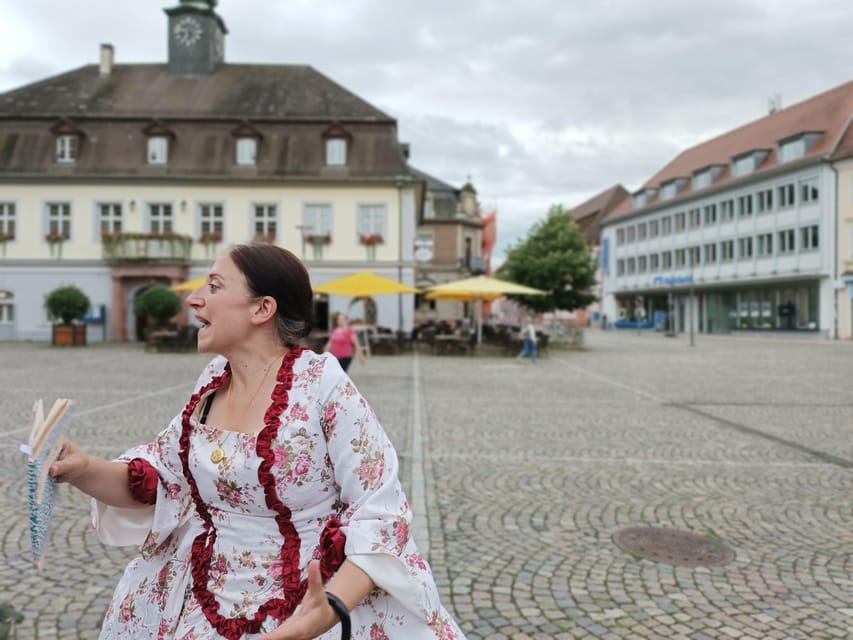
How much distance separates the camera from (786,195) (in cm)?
4384

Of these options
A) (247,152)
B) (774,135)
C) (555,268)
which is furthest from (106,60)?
(774,135)

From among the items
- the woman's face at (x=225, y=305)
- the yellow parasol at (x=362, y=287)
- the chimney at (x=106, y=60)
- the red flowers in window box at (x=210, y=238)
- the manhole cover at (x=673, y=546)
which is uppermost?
the chimney at (x=106, y=60)

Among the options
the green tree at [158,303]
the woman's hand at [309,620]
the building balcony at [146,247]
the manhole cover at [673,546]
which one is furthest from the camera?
the building balcony at [146,247]

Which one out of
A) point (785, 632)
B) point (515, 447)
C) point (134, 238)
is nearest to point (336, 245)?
point (134, 238)

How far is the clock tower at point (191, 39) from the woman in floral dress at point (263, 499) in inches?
1436

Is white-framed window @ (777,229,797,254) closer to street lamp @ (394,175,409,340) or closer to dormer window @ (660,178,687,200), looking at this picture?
dormer window @ (660,178,687,200)

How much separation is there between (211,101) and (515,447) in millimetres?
29433

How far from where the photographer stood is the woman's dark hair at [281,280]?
1.85m

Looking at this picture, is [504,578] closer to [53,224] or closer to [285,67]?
[53,224]

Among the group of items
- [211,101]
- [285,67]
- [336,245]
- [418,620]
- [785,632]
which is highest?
[285,67]

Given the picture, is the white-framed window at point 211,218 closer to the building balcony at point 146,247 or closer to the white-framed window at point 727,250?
the building balcony at point 146,247

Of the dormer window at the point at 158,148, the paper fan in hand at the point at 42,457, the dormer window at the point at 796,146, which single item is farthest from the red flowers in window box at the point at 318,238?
the paper fan in hand at the point at 42,457

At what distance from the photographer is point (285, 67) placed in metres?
35.6

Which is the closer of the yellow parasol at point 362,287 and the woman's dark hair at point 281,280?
the woman's dark hair at point 281,280
